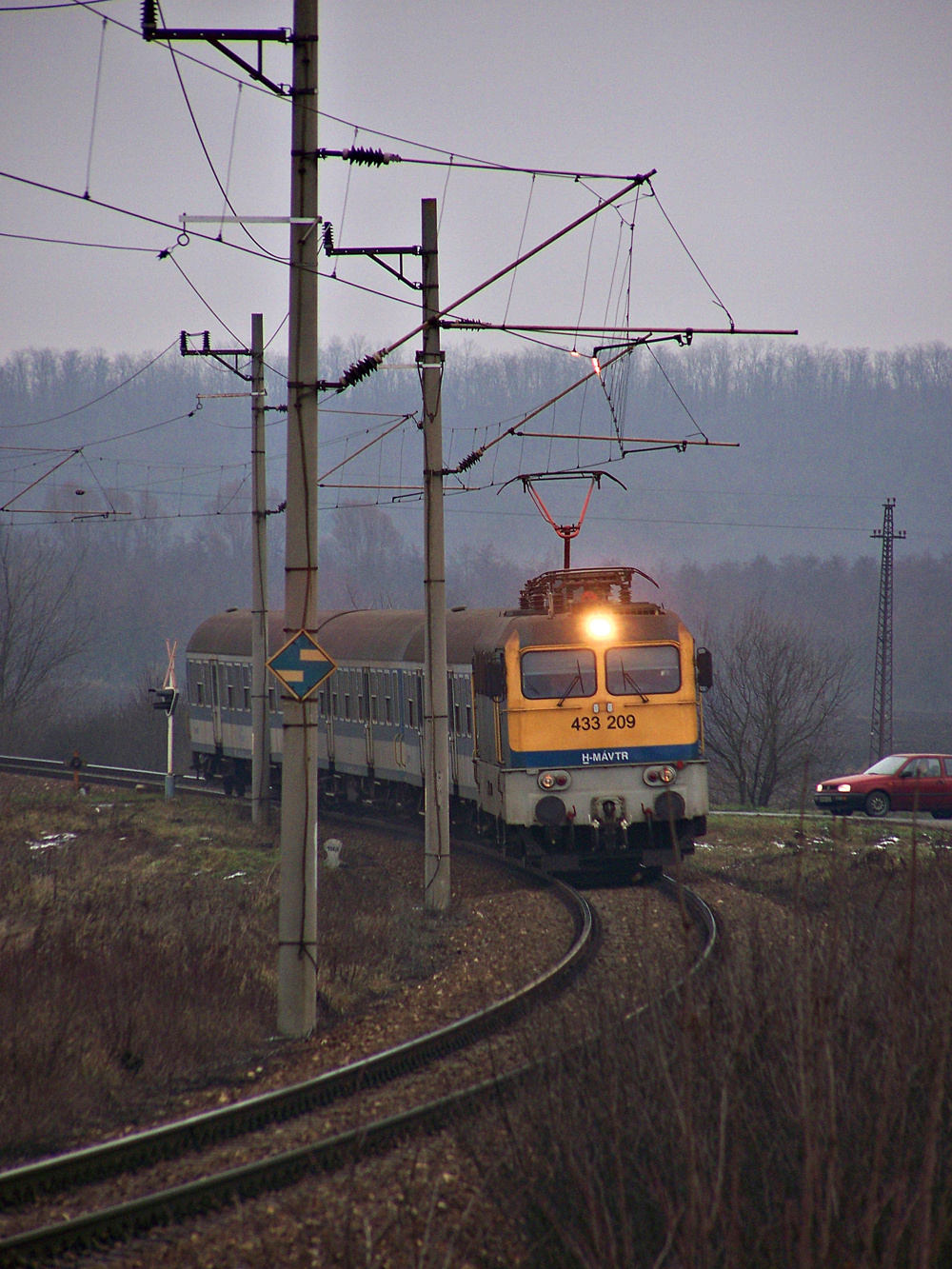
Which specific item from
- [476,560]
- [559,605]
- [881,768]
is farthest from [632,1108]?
[476,560]

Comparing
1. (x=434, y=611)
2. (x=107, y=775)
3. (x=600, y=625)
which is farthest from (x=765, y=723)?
(x=434, y=611)

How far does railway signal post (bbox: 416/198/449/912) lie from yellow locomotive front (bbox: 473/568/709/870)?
1.09 metres

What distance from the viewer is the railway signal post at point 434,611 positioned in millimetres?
14844

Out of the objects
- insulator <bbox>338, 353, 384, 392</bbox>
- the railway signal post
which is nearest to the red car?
the railway signal post

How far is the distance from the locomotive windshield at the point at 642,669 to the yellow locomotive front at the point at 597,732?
0.01 meters

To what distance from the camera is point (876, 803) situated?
85.4 feet

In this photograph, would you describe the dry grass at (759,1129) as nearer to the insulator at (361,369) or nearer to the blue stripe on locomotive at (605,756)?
the insulator at (361,369)

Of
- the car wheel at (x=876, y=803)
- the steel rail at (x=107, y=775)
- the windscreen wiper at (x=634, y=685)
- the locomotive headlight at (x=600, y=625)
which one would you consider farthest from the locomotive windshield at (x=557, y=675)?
the steel rail at (x=107, y=775)

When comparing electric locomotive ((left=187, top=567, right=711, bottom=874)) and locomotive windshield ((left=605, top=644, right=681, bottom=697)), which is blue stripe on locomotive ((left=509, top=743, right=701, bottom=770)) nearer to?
electric locomotive ((left=187, top=567, right=711, bottom=874))

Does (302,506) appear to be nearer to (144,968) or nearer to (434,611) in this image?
(144,968)

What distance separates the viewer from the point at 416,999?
10859 mm

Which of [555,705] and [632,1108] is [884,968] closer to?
[632,1108]

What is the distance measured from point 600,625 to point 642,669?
783 millimetres

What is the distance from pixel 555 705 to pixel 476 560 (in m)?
95.0
